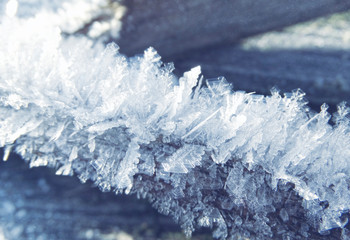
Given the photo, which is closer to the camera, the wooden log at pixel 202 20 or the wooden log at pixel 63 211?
the wooden log at pixel 63 211

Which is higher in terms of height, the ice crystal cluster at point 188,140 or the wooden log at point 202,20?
the wooden log at point 202,20

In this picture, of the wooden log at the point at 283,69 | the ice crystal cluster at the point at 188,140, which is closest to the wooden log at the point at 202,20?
the wooden log at the point at 283,69

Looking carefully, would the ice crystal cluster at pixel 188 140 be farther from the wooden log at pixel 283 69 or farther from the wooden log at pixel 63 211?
the wooden log at pixel 283 69

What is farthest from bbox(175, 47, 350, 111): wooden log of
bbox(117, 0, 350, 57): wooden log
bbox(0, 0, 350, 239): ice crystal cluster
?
bbox(0, 0, 350, 239): ice crystal cluster

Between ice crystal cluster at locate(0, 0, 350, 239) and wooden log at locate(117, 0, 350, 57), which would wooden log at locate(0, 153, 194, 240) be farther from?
wooden log at locate(117, 0, 350, 57)

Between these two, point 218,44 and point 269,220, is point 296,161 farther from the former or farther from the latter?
point 218,44

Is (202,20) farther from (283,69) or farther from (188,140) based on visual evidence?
(188,140)
